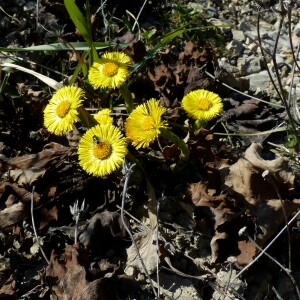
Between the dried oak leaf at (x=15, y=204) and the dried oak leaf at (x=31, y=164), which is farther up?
the dried oak leaf at (x=31, y=164)

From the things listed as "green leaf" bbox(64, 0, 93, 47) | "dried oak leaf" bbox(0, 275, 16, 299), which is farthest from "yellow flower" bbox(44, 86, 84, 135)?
"dried oak leaf" bbox(0, 275, 16, 299)

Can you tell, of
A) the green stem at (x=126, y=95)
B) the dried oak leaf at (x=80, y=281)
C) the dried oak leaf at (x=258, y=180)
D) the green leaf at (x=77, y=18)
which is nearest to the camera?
the dried oak leaf at (x=80, y=281)

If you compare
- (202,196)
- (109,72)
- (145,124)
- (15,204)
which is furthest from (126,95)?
(15,204)

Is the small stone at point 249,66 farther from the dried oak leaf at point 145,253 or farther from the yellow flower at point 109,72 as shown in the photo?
the dried oak leaf at point 145,253

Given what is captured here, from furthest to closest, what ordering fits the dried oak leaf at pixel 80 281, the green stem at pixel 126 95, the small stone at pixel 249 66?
the small stone at pixel 249 66 < the green stem at pixel 126 95 < the dried oak leaf at pixel 80 281

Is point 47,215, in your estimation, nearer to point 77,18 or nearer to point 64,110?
point 64,110

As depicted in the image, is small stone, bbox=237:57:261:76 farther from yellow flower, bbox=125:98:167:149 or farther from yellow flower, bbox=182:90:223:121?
yellow flower, bbox=125:98:167:149

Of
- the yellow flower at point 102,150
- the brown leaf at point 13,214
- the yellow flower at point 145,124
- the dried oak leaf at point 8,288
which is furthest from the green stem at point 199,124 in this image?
the dried oak leaf at point 8,288

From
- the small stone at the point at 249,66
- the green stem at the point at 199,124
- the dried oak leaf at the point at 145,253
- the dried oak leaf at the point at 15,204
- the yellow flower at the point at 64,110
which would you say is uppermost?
the yellow flower at the point at 64,110
